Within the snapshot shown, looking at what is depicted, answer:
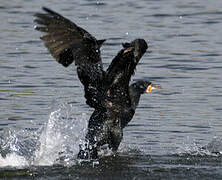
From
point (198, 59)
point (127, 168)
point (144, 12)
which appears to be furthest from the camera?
point (144, 12)

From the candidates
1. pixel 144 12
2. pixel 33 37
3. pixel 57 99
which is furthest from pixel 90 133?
pixel 144 12

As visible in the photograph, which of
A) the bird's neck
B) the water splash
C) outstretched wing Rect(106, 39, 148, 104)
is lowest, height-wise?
the water splash

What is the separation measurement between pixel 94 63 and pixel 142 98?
11.9ft

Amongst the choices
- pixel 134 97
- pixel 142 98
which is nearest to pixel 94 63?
pixel 134 97

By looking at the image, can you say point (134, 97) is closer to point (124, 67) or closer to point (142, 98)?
point (124, 67)

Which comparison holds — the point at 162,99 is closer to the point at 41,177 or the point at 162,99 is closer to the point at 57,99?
the point at 57,99

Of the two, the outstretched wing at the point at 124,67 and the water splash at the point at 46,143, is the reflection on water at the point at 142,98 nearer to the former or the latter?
the water splash at the point at 46,143

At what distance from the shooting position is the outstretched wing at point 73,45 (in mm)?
8156

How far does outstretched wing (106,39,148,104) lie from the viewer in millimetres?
7930

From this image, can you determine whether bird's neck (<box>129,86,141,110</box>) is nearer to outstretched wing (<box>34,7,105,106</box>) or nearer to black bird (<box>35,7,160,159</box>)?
black bird (<box>35,7,160,159</box>)

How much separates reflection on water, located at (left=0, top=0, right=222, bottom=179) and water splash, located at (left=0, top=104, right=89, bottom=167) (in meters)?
0.01

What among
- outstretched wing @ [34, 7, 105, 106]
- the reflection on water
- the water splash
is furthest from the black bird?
the reflection on water

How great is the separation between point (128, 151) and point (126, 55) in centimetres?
181

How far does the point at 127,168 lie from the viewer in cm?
848
